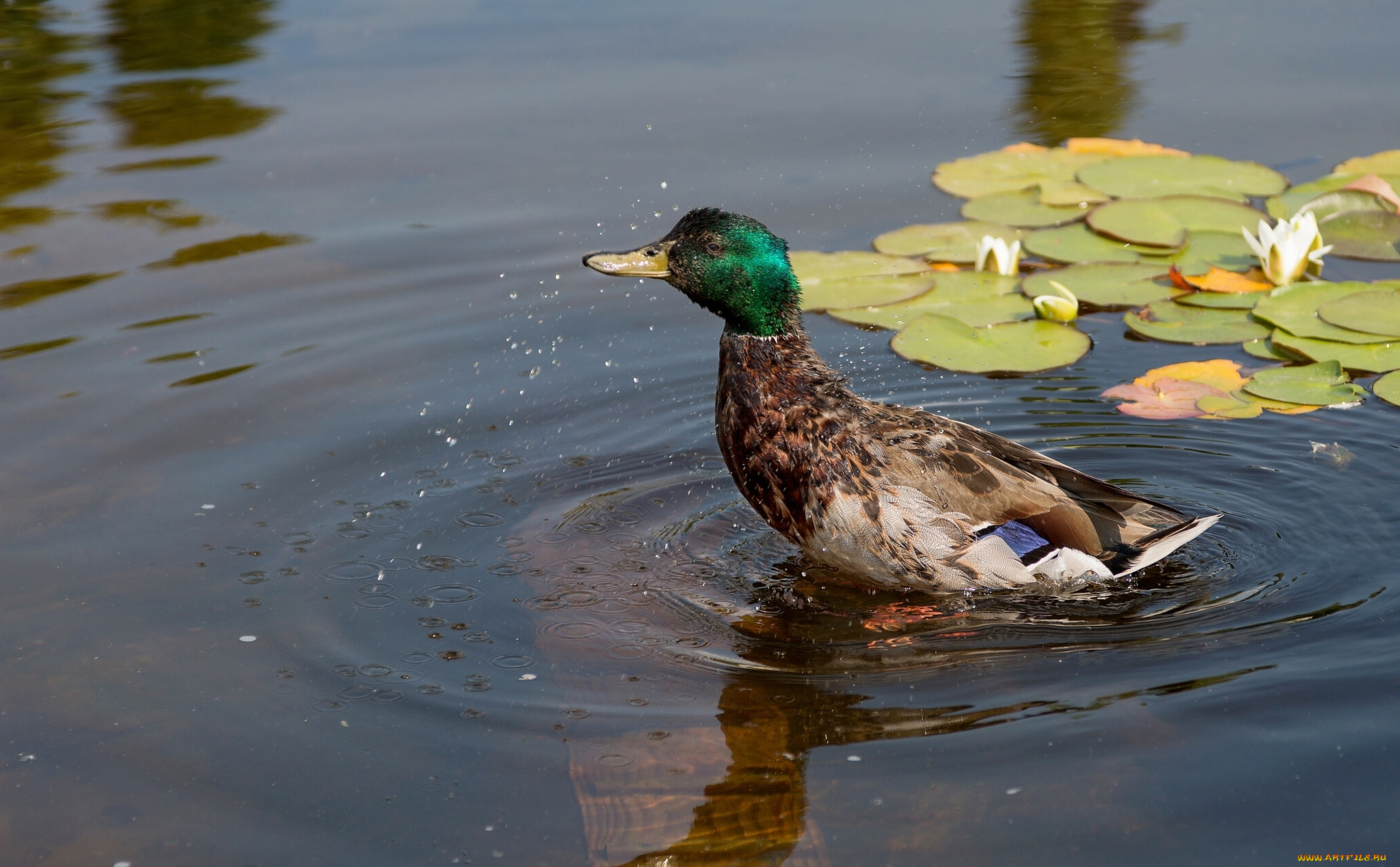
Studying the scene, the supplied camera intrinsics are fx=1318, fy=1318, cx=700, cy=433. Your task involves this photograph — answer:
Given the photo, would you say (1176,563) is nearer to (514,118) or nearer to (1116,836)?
(1116,836)

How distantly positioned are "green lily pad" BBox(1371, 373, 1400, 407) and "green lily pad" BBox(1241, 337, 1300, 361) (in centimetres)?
41

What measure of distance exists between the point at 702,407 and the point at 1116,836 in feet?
10.9

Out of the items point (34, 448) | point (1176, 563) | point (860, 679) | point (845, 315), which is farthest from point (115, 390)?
point (1176, 563)

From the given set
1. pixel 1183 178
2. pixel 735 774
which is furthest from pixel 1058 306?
pixel 735 774

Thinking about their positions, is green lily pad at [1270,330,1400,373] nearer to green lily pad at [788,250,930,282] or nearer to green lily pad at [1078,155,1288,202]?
green lily pad at [1078,155,1288,202]

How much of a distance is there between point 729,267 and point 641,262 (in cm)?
37

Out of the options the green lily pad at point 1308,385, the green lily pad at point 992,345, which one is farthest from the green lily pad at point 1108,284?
the green lily pad at point 1308,385

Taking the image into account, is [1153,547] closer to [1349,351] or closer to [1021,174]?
[1349,351]

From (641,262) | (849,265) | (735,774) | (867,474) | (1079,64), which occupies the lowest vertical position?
(735,774)

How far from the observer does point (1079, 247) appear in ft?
23.9

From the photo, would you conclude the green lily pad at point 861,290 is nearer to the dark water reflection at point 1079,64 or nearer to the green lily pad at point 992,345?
the green lily pad at point 992,345

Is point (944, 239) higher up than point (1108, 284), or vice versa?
point (944, 239)

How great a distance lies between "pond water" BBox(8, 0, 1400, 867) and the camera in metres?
3.75

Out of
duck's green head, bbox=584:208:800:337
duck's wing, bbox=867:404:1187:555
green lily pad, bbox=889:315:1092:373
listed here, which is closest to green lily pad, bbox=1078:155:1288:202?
green lily pad, bbox=889:315:1092:373
